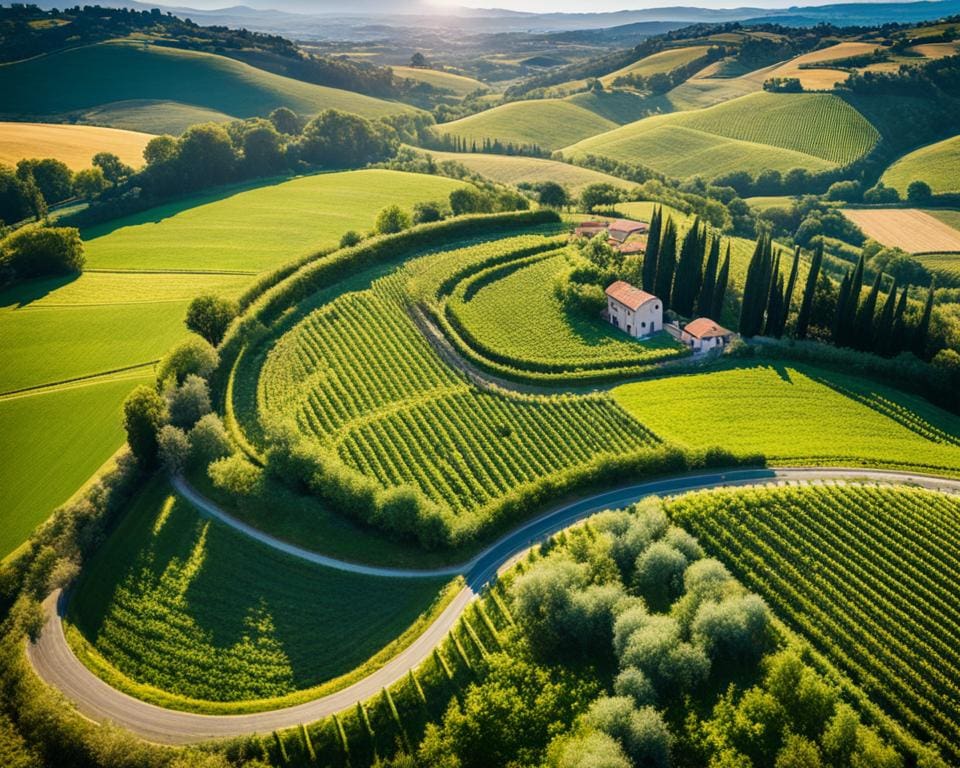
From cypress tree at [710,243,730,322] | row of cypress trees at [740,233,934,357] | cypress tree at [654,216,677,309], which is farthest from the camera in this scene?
cypress tree at [654,216,677,309]

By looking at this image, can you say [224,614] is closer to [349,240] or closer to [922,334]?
[349,240]

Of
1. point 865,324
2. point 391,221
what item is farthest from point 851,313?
point 391,221

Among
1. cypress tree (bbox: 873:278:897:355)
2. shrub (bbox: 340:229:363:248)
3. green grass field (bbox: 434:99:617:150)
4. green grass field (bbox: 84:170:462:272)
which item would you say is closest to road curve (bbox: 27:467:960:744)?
cypress tree (bbox: 873:278:897:355)

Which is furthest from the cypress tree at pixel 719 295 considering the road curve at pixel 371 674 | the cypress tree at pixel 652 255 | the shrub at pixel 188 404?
the shrub at pixel 188 404

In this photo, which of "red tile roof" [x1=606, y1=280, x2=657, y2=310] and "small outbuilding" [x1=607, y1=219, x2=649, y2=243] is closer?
"red tile roof" [x1=606, y1=280, x2=657, y2=310]

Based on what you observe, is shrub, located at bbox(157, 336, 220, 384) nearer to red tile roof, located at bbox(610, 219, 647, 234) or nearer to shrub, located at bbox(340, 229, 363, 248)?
shrub, located at bbox(340, 229, 363, 248)

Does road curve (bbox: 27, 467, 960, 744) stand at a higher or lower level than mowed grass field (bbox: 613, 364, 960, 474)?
lower

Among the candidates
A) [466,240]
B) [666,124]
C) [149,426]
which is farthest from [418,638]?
[666,124]
